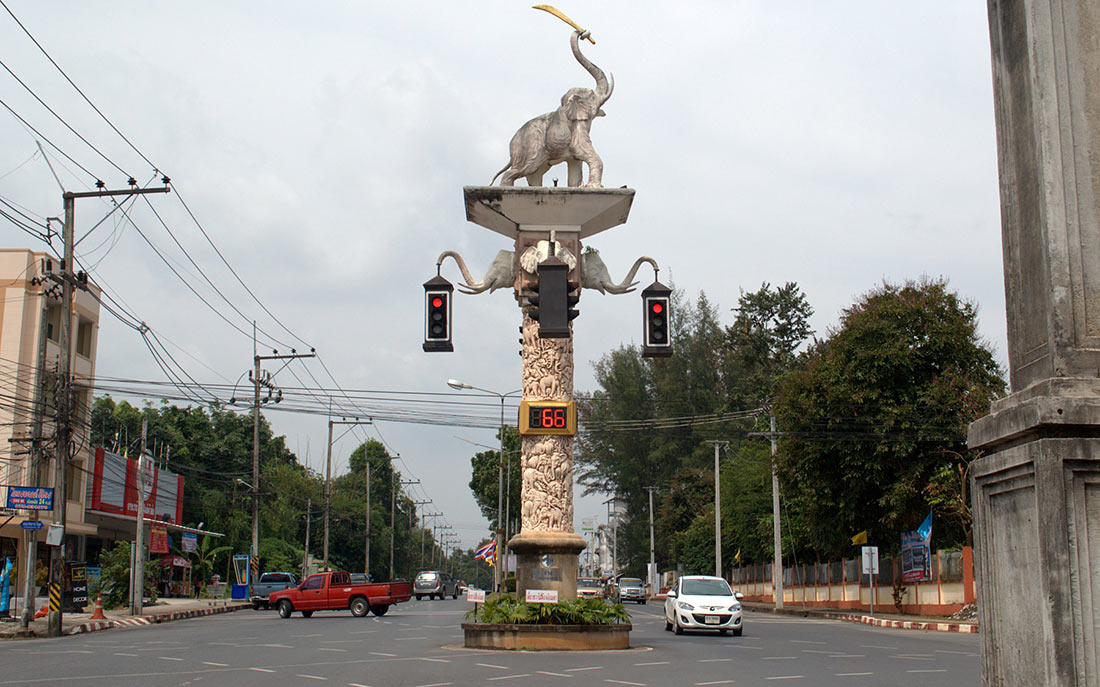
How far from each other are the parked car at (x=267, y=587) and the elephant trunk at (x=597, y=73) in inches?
1135

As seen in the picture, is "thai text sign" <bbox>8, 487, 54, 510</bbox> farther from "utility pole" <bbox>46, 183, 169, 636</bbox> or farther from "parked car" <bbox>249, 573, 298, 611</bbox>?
"parked car" <bbox>249, 573, 298, 611</bbox>

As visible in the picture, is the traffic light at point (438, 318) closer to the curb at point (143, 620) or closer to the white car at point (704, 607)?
the white car at point (704, 607)

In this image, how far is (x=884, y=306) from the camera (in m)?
36.9

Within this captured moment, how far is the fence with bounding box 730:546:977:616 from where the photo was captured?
3269 cm

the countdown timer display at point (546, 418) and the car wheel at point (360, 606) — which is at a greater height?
the countdown timer display at point (546, 418)

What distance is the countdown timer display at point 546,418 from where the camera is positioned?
2114 cm

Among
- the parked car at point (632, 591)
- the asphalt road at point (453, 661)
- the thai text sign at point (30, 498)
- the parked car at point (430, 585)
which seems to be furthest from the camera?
the parked car at point (430, 585)

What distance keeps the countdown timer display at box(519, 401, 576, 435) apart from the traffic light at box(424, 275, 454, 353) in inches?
180

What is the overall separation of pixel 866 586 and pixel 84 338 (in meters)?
35.6

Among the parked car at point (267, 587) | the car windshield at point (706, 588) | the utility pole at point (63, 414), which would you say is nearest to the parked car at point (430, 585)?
the parked car at point (267, 587)

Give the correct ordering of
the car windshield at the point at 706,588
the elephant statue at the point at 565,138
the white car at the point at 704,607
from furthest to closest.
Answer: the car windshield at the point at 706,588
the white car at the point at 704,607
the elephant statue at the point at 565,138

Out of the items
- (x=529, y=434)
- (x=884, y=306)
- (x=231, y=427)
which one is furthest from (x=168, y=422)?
(x=529, y=434)

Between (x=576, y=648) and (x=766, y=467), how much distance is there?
29.2 meters

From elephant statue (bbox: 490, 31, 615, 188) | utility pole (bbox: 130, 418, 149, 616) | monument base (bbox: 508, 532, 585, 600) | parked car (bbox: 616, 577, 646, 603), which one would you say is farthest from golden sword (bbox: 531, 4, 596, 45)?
parked car (bbox: 616, 577, 646, 603)
